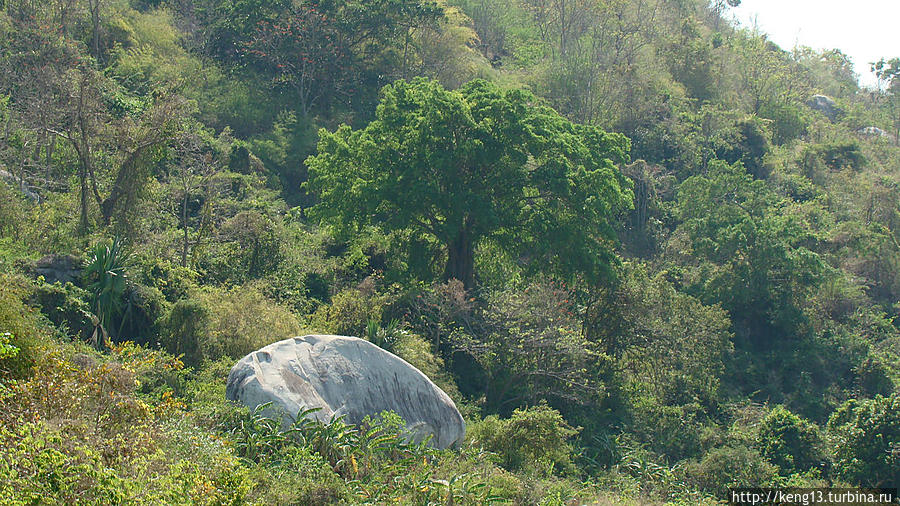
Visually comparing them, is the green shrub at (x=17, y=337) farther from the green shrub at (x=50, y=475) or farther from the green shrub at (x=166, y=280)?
the green shrub at (x=166, y=280)

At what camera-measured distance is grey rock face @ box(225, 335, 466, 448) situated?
1197 cm

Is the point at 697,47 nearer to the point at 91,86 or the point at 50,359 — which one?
the point at 91,86

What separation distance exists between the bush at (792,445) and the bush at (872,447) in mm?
449

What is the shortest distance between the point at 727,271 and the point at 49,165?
65.2 feet

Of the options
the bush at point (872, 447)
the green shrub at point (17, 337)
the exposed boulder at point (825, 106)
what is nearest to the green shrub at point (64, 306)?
the green shrub at point (17, 337)

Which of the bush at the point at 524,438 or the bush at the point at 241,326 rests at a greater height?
the bush at the point at 241,326

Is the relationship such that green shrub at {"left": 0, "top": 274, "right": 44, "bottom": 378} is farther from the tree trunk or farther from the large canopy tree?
the tree trunk

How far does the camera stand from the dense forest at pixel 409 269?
10938 millimetres

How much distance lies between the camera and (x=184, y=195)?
22.6 m

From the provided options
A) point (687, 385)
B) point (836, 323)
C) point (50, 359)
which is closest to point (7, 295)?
point (50, 359)

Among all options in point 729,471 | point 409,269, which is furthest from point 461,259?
point 729,471

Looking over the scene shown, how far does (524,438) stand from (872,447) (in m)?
6.99

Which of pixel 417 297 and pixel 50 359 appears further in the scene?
pixel 417 297

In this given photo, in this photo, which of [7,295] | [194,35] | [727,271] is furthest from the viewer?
[194,35]
